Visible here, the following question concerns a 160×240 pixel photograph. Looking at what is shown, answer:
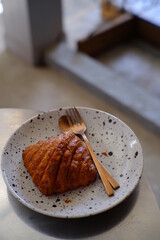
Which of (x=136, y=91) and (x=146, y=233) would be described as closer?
(x=146, y=233)

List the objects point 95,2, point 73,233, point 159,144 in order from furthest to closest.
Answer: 1. point 95,2
2. point 159,144
3. point 73,233

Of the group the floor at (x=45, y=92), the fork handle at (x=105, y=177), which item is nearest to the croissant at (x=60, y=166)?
the fork handle at (x=105, y=177)

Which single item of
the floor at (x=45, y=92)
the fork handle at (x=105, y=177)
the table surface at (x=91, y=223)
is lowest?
the table surface at (x=91, y=223)

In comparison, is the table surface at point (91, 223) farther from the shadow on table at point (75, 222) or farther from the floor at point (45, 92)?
the floor at point (45, 92)

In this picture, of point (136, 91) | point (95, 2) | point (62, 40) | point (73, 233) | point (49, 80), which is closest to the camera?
point (73, 233)

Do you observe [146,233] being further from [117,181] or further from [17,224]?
[17,224]

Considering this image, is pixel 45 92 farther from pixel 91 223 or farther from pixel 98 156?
pixel 91 223

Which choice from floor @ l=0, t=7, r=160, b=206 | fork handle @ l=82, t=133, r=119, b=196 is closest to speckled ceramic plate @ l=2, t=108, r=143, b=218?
fork handle @ l=82, t=133, r=119, b=196

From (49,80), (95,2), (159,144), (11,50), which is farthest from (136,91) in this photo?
(95,2)
